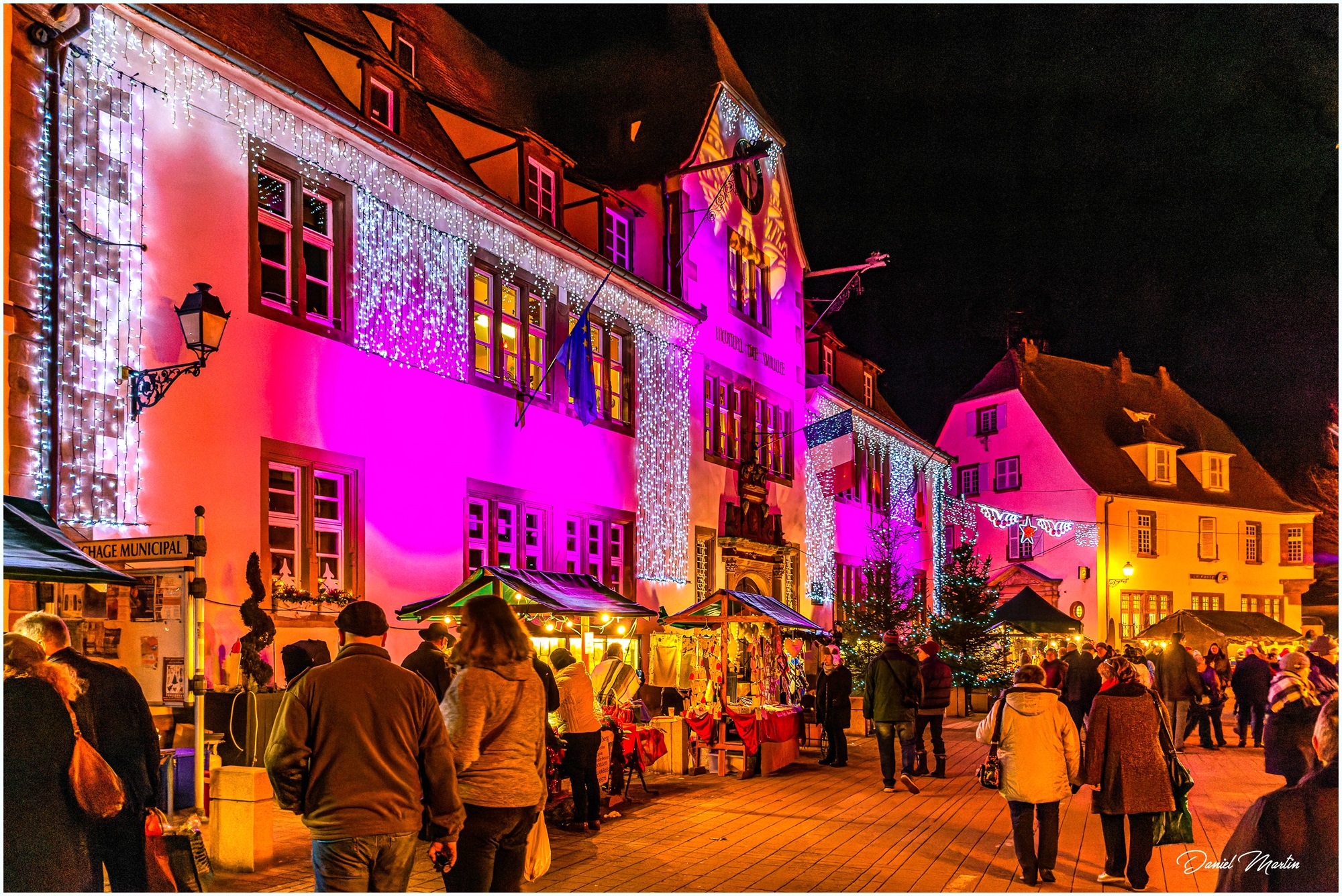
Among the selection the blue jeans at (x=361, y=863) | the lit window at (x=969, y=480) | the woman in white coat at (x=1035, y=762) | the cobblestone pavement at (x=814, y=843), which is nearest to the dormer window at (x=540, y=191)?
the cobblestone pavement at (x=814, y=843)

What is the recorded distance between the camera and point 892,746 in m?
14.5

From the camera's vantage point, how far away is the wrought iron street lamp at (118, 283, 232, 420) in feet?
35.5

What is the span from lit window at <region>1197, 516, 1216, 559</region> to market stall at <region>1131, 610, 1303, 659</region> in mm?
14625

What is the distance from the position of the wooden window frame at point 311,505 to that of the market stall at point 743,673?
5.11 metres

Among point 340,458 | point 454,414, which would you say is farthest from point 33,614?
point 454,414

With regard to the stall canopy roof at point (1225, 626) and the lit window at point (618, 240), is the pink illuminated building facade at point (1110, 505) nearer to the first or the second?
the stall canopy roof at point (1225, 626)

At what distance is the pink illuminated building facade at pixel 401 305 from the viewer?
11.0 m

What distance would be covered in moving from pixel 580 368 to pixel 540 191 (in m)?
3.26

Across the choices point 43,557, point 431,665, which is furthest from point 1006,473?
point 43,557

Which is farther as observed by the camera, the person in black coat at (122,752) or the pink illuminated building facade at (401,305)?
the pink illuminated building facade at (401,305)

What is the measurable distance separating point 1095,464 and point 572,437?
3175 cm

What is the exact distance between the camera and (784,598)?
27750 millimetres

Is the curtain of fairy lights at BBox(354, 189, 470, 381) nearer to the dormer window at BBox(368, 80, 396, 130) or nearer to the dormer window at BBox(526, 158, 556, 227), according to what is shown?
the dormer window at BBox(368, 80, 396, 130)

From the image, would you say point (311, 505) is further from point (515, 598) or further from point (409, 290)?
point (409, 290)
